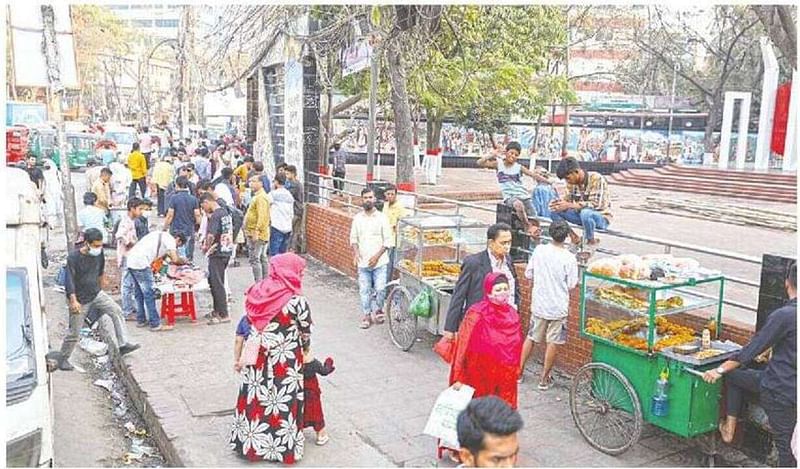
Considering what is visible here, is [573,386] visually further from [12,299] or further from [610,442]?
[12,299]

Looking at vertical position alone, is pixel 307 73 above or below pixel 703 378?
above

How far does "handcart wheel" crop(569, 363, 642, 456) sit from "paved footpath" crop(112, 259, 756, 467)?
0.11 m

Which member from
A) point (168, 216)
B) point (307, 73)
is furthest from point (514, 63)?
point (168, 216)

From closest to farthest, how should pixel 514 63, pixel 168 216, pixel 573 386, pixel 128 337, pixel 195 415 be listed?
1. pixel 573 386
2. pixel 195 415
3. pixel 128 337
4. pixel 168 216
5. pixel 514 63

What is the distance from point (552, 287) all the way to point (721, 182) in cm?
1998

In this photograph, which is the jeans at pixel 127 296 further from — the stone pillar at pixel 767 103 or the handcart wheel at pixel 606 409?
the stone pillar at pixel 767 103

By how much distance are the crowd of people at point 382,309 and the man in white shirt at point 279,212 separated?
0.07ft

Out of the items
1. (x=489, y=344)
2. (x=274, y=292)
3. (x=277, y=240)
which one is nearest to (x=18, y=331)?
(x=274, y=292)

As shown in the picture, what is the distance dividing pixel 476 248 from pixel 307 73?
5951mm

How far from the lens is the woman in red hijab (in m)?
5.14

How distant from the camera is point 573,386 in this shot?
5941 mm

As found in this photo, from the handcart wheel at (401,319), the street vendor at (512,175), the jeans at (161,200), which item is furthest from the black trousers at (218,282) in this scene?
the jeans at (161,200)

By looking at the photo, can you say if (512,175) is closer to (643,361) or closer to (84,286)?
(643,361)

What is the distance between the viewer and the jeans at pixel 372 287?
8953 mm
